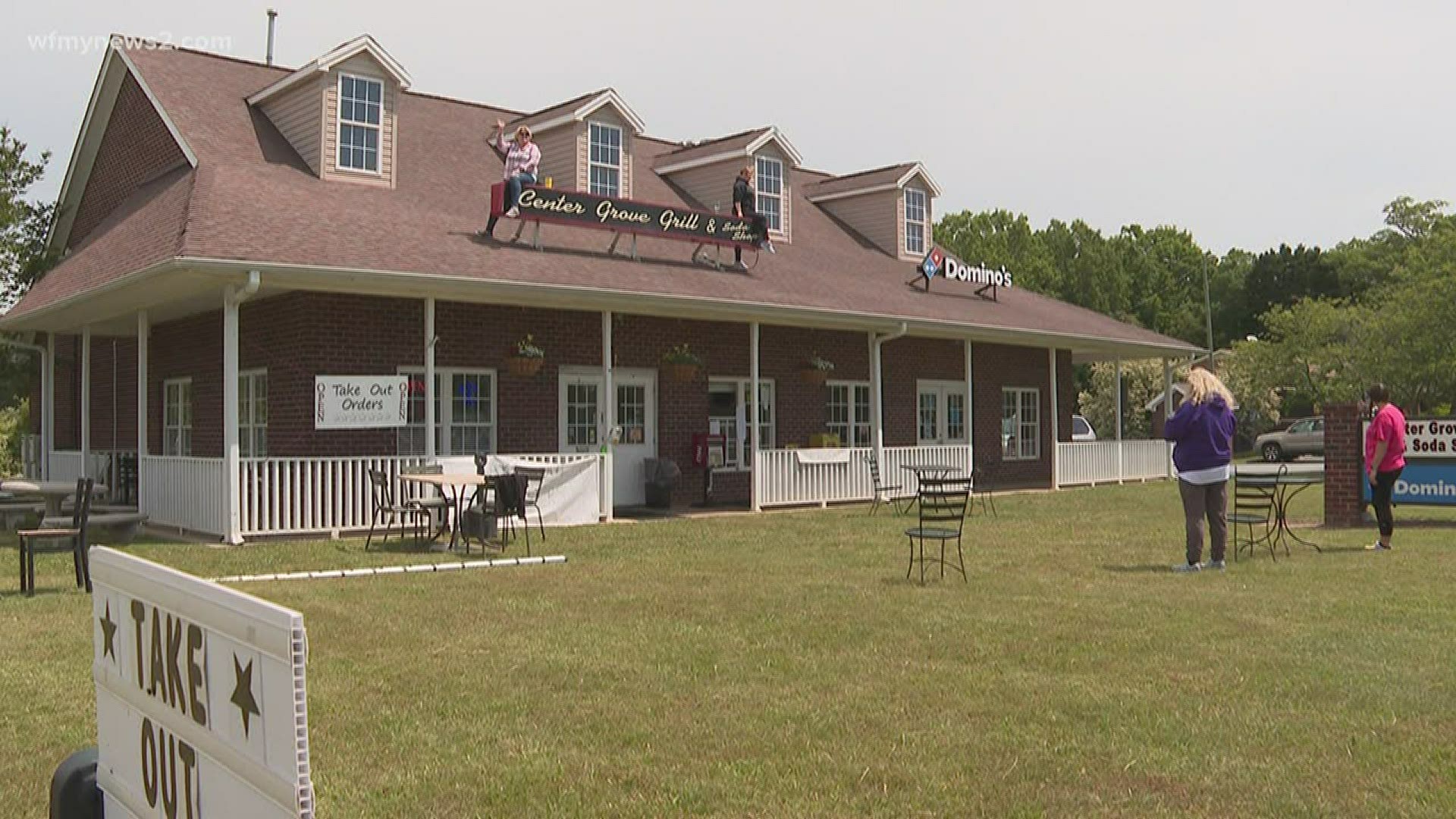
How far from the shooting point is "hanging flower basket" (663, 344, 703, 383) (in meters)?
18.2

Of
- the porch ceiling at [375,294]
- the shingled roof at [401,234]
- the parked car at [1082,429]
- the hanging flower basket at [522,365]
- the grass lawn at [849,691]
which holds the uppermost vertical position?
the shingled roof at [401,234]

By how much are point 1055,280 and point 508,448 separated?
52.5 metres

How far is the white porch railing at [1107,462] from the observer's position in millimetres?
23781

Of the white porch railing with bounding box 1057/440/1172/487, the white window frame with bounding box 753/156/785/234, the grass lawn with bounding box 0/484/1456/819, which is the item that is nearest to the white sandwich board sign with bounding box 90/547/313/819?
the grass lawn with bounding box 0/484/1456/819

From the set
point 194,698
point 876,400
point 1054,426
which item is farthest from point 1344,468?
point 194,698

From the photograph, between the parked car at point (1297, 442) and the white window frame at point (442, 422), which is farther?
the parked car at point (1297, 442)

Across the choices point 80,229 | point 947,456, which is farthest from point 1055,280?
point 80,229

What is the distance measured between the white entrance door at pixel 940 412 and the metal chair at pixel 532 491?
30.6 feet

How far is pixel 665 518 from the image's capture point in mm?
16797

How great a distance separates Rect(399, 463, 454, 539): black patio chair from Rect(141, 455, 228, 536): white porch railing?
2.00m

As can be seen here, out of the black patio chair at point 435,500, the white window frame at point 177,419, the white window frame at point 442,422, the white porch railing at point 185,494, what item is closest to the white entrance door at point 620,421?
the white window frame at point 442,422

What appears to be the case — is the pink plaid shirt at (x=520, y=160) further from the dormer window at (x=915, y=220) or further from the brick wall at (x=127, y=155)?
the dormer window at (x=915, y=220)

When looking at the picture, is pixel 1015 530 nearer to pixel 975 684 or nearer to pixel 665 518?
pixel 665 518

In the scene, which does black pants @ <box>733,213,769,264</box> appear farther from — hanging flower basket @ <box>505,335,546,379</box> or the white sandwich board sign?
the white sandwich board sign
